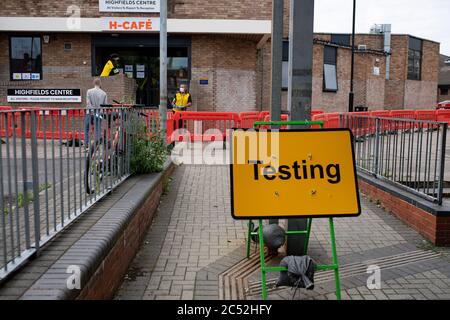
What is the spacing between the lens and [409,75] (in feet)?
126

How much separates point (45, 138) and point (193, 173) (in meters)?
6.09

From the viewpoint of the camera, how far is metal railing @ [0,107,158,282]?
10.9 ft

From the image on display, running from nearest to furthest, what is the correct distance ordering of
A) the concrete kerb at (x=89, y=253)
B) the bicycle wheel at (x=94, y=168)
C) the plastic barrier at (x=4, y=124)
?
the concrete kerb at (x=89, y=253) → the plastic barrier at (x=4, y=124) → the bicycle wheel at (x=94, y=168)

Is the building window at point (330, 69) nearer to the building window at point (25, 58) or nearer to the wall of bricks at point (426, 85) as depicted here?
the wall of bricks at point (426, 85)

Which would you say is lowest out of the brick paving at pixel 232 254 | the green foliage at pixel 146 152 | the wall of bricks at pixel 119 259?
the brick paving at pixel 232 254

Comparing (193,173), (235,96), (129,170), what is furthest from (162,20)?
(235,96)

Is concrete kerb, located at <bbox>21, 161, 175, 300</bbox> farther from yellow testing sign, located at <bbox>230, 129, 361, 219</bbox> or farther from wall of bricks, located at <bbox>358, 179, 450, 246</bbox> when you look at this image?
wall of bricks, located at <bbox>358, 179, 450, 246</bbox>

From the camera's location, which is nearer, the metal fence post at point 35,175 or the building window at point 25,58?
the metal fence post at point 35,175

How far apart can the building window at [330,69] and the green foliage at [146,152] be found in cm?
2254

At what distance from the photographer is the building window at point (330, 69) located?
2914cm

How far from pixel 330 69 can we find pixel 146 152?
24.0 meters

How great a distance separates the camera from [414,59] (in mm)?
39188

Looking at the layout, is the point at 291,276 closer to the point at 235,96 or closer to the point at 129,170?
the point at 129,170

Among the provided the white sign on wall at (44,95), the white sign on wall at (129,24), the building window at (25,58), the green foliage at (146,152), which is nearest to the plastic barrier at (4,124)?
the green foliage at (146,152)
